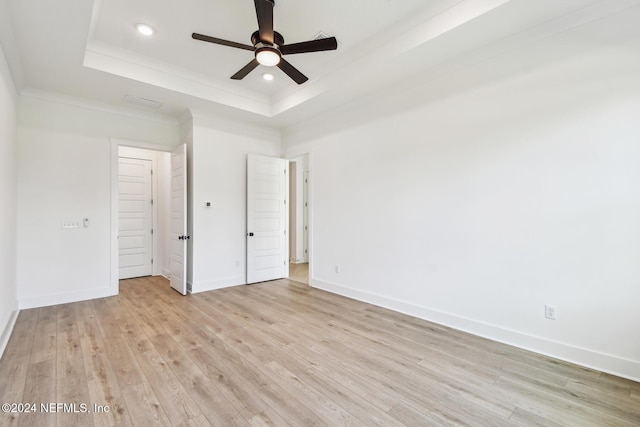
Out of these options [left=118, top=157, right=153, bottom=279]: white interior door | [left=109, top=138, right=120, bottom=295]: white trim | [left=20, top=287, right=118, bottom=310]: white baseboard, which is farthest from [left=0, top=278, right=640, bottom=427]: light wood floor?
[left=118, top=157, right=153, bottom=279]: white interior door

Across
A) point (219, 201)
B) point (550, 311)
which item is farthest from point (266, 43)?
point (550, 311)

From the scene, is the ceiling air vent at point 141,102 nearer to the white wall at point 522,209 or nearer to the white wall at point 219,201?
the white wall at point 219,201

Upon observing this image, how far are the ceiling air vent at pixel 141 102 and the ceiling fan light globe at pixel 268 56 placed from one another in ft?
8.11

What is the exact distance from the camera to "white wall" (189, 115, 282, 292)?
Answer: 4.64 metres

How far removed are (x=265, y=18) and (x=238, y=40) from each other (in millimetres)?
1181

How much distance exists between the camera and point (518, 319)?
2.78 meters

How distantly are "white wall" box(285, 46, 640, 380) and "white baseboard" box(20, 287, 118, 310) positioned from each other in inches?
155

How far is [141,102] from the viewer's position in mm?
4258

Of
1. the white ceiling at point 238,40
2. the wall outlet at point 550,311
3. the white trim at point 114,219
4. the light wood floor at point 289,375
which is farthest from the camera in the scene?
the white trim at point 114,219

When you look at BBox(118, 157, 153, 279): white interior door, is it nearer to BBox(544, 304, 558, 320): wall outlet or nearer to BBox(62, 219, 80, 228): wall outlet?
BBox(62, 219, 80, 228): wall outlet

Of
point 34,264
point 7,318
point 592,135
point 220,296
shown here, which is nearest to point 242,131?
point 220,296

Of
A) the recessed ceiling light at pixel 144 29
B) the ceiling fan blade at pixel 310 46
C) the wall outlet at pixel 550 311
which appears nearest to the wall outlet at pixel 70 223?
the recessed ceiling light at pixel 144 29

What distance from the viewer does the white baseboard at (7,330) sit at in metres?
2.71

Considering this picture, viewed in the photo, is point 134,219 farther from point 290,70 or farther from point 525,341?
point 525,341
